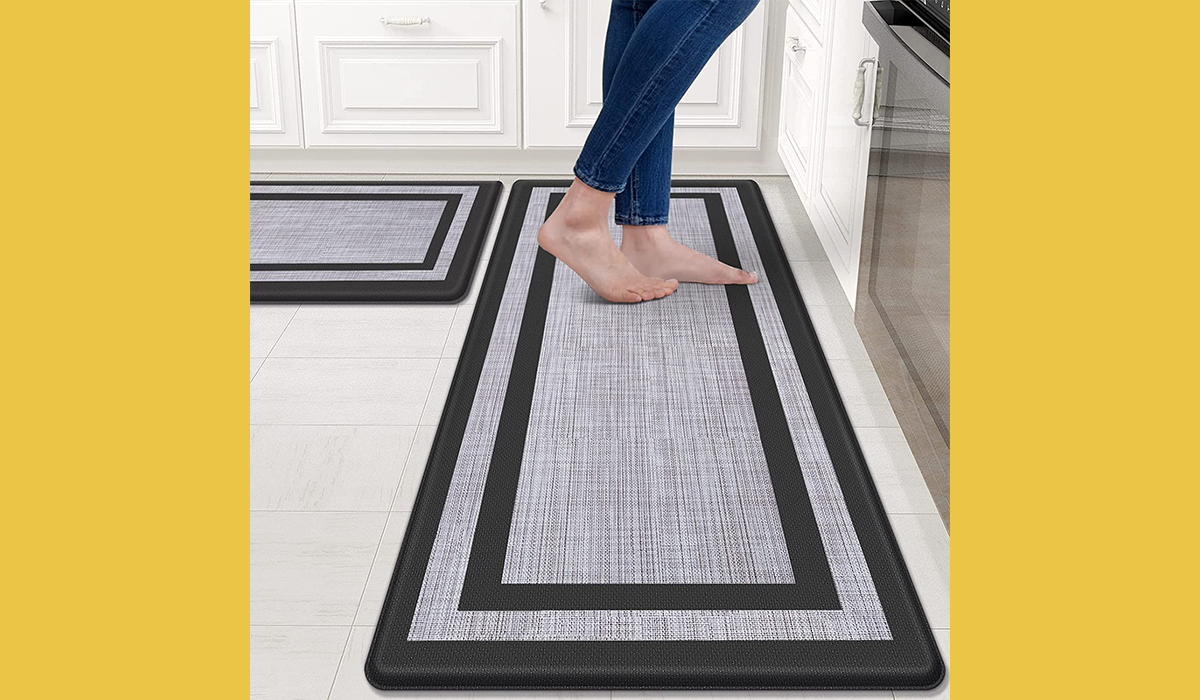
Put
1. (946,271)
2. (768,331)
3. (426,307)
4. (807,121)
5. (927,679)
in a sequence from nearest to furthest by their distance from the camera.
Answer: (927,679) < (946,271) < (768,331) < (426,307) < (807,121)

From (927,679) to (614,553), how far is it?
1.22 feet

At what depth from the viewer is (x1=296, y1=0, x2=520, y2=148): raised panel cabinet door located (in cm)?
271

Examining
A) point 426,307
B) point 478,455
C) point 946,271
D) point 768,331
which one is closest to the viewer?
point 946,271

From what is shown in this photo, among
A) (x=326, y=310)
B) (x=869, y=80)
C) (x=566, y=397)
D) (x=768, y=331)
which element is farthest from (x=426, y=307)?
(x=869, y=80)

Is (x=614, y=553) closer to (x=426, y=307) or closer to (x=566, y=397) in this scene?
(x=566, y=397)

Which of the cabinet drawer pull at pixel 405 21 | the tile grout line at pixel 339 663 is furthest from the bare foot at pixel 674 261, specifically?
the tile grout line at pixel 339 663

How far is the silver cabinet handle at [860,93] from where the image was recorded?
69.8 inches

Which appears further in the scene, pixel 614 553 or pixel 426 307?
pixel 426 307

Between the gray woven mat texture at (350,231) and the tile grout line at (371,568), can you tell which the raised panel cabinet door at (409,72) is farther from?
the tile grout line at (371,568)

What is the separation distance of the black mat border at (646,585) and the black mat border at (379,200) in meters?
0.48

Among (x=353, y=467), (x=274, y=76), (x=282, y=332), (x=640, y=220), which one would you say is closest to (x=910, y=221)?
(x=640, y=220)

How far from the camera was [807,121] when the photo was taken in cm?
230

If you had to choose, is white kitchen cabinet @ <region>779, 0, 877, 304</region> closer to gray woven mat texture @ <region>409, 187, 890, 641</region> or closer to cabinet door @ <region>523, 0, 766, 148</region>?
gray woven mat texture @ <region>409, 187, 890, 641</region>

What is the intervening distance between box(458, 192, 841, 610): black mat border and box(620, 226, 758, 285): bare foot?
274mm
